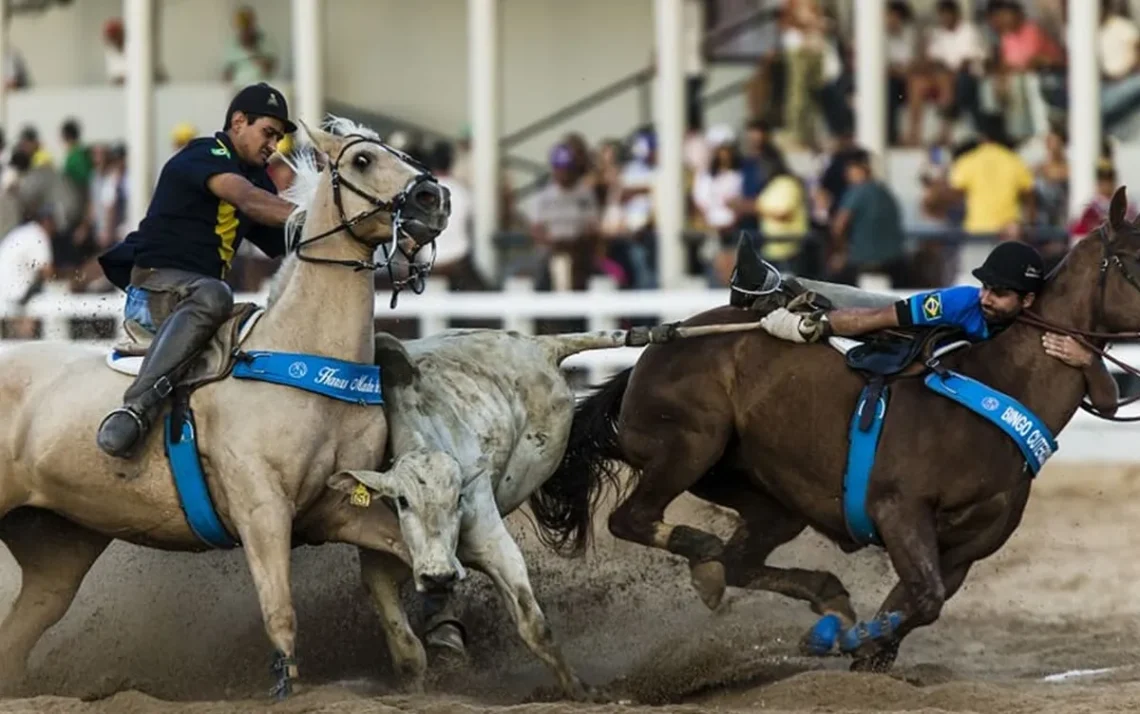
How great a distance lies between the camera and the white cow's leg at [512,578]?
7777 millimetres

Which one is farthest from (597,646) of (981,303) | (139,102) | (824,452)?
(139,102)

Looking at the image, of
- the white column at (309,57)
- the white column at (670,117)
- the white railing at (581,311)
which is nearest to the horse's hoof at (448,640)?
the white railing at (581,311)

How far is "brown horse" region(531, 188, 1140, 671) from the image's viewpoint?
8.16 meters

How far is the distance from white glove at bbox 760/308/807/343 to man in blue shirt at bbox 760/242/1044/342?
0.16 metres

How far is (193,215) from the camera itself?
8.28 metres

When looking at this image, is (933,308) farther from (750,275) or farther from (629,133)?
(629,133)

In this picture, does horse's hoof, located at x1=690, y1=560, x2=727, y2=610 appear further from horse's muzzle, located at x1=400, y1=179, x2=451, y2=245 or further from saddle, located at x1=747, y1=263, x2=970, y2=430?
horse's muzzle, located at x1=400, y1=179, x2=451, y2=245

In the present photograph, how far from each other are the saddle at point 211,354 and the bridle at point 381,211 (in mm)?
295

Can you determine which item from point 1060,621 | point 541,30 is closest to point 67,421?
point 1060,621

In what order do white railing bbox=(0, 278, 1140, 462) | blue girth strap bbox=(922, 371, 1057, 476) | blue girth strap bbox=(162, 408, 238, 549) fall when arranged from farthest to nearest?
white railing bbox=(0, 278, 1140, 462), blue girth strap bbox=(922, 371, 1057, 476), blue girth strap bbox=(162, 408, 238, 549)

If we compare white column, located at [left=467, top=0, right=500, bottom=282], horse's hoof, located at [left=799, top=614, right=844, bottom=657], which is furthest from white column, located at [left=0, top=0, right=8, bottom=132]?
horse's hoof, located at [left=799, top=614, right=844, bottom=657]

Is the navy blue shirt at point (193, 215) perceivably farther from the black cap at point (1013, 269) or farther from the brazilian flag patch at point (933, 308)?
the black cap at point (1013, 269)

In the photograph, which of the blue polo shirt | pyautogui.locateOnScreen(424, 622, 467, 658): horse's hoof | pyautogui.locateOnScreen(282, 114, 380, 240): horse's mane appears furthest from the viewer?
pyautogui.locateOnScreen(424, 622, 467, 658): horse's hoof

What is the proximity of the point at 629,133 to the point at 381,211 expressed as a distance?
1068 centimetres
